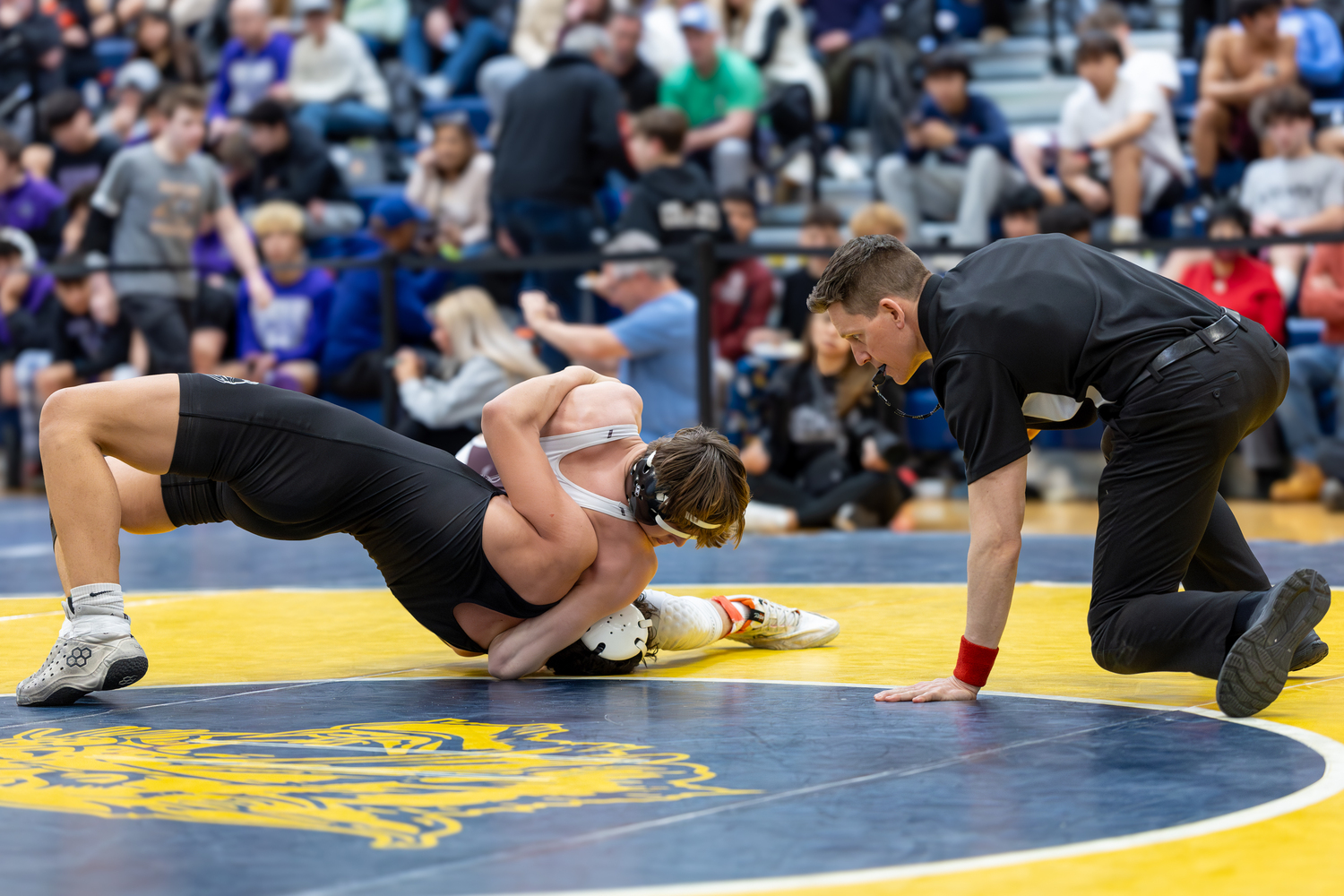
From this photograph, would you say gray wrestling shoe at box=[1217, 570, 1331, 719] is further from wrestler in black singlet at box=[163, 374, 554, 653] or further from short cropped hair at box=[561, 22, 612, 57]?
short cropped hair at box=[561, 22, 612, 57]

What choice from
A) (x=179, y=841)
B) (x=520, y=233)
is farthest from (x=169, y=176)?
(x=179, y=841)

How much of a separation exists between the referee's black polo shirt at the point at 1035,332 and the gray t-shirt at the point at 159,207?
25.6 ft

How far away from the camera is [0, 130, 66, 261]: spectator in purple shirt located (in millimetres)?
12133

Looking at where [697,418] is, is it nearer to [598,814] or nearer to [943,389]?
[943,389]

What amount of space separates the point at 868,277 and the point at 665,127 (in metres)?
6.01

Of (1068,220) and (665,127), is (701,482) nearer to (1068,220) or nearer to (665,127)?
(1068,220)

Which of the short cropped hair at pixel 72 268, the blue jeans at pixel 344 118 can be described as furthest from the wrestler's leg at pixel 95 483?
the blue jeans at pixel 344 118

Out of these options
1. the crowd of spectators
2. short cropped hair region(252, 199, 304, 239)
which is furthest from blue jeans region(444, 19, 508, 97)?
short cropped hair region(252, 199, 304, 239)

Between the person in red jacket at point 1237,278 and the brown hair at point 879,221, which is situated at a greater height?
the brown hair at point 879,221

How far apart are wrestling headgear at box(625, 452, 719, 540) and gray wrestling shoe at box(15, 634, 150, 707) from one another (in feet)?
3.69

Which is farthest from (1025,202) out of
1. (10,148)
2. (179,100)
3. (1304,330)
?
(10,148)

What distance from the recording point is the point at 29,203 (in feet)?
39.8

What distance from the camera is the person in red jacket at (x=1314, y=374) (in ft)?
27.1

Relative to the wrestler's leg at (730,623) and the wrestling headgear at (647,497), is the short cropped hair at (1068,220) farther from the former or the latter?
the wrestling headgear at (647,497)
